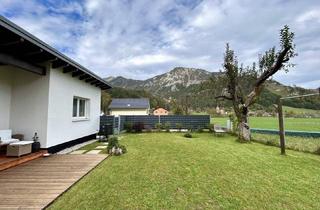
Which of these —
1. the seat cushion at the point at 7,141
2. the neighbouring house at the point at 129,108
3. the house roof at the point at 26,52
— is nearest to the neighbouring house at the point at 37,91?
the house roof at the point at 26,52

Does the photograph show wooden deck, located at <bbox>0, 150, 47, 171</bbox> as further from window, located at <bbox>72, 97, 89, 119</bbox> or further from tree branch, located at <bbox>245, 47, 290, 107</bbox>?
tree branch, located at <bbox>245, 47, 290, 107</bbox>

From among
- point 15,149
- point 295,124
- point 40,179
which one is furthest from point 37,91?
point 295,124

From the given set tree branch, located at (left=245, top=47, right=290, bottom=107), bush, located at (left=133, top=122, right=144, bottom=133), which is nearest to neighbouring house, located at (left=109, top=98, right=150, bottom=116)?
bush, located at (left=133, top=122, right=144, bottom=133)


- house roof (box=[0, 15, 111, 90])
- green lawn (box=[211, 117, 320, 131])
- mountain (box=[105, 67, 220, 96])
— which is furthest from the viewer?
mountain (box=[105, 67, 220, 96])

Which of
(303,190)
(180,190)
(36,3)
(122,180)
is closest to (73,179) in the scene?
(122,180)

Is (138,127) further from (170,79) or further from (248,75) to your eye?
(170,79)

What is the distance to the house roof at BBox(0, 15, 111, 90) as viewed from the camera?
450cm

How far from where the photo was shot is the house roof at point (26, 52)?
14.8 feet

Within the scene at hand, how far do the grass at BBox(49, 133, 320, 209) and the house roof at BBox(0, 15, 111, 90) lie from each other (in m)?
3.61

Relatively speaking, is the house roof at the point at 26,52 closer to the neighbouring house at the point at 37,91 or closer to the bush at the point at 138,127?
the neighbouring house at the point at 37,91

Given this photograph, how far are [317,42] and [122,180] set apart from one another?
15.6 metres

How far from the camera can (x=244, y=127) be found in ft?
37.6

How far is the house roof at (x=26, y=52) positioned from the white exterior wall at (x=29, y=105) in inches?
22.4

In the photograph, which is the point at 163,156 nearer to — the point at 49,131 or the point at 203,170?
the point at 203,170
